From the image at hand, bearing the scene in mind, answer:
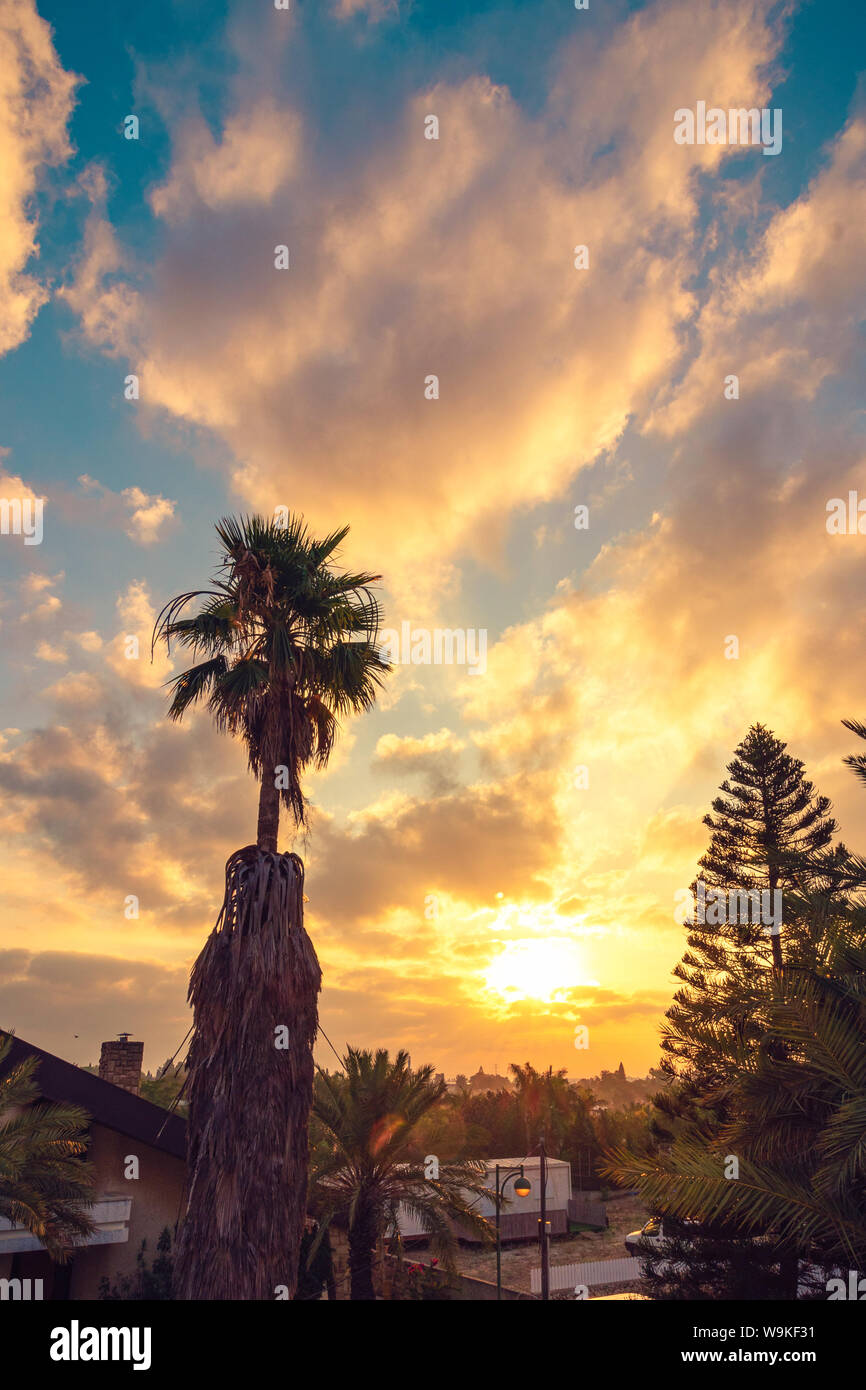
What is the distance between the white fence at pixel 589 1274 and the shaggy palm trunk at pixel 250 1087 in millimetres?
25013

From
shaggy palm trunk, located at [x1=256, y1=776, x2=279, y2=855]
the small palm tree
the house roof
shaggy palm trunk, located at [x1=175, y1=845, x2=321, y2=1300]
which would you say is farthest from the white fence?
shaggy palm trunk, located at [x1=256, y1=776, x2=279, y2=855]

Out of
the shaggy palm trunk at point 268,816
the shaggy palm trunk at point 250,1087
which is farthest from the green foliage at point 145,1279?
the shaggy palm trunk at point 268,816

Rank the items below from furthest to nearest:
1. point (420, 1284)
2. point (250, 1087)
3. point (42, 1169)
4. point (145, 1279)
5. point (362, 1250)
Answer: point (420, 1284)
point (362, 1250)
point (145, 1279)
point (42, 1169)
point (250, 1087)

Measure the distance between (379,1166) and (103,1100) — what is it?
8.35 metres

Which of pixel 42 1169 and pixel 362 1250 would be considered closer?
pixel 42 1169

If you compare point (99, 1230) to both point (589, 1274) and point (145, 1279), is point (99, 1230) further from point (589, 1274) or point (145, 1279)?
point (589, 1274)

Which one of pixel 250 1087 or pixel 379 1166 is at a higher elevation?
pixel 250 1087

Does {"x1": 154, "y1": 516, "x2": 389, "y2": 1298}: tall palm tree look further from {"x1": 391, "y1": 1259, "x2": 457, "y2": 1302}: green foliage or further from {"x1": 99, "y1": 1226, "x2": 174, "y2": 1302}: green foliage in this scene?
{"x1": 391, "y1": 1259, "x2": 457, "y2": 1302}: green foliage

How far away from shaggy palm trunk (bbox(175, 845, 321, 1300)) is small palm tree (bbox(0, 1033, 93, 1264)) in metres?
4.74

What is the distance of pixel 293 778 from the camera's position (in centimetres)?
1419

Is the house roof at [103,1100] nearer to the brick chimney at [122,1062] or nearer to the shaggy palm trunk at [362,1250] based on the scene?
the brick chimney at [122,1062]

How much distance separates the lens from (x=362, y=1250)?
20.6 meters

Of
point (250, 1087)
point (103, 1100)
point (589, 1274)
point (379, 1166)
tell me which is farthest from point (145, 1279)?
point (589, 1274)

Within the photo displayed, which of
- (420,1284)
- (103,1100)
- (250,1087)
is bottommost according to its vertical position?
(420,1284)
